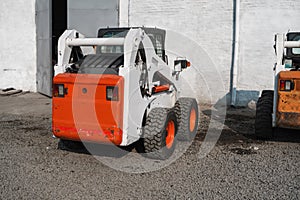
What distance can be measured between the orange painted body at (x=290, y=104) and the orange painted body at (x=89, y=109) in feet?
8.65

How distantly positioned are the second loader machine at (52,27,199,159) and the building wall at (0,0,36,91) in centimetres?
818

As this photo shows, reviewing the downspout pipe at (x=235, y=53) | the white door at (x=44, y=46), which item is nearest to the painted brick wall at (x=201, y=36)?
the downspout pipe at (x=235, y=53)

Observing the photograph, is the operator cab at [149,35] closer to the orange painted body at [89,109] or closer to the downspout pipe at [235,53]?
the orange painted body at [89,109]

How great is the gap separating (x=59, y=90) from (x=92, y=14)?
23.7 ft

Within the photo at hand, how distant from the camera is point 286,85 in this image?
5.72 m

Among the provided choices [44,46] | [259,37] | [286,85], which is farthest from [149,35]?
[44,46]

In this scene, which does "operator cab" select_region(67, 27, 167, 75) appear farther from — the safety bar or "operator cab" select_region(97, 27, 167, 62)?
the safety bar

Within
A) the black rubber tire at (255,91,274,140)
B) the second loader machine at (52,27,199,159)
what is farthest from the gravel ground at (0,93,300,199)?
the second loader machine at (52,27,199,159)

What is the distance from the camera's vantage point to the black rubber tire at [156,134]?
502 centimetres

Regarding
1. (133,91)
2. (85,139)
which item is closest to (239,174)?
(133,91)

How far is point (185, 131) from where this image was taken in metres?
6.21

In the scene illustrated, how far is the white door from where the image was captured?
473 inches

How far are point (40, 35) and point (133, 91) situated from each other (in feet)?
29.0

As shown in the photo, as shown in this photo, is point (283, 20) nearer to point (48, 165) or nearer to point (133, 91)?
point (133, 91)
